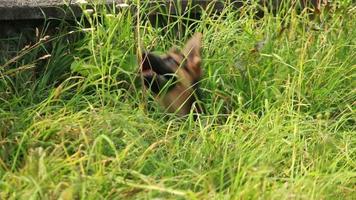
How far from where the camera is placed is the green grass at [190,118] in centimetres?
273

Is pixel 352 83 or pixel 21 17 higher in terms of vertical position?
pixel 21 17

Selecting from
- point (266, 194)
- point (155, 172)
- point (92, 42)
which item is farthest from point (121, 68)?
point (266, 194)

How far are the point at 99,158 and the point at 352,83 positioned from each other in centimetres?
153

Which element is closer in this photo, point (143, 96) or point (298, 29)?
point (143, 96)

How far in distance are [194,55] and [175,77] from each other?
0.43ft

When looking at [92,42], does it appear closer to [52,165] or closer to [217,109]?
[217,109]

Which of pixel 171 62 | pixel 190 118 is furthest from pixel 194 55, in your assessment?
pixel 190 118

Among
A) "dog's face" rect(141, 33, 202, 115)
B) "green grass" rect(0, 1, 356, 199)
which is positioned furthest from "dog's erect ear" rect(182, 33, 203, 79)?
"green grass" rect(0, 1, 356, 199)

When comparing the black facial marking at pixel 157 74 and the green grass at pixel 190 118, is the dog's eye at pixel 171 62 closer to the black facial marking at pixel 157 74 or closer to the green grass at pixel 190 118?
the black facial marking at pixel 157 74

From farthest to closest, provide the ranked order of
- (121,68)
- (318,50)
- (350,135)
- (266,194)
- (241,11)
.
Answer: (241,11) → (318,50) → (121,68) → (350,135) → (266,194)

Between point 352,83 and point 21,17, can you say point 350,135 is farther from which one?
point 21,17

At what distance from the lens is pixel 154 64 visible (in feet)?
11.6

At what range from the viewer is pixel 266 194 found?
2701 millimetres

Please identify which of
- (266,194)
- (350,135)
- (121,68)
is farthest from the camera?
(121,68)
